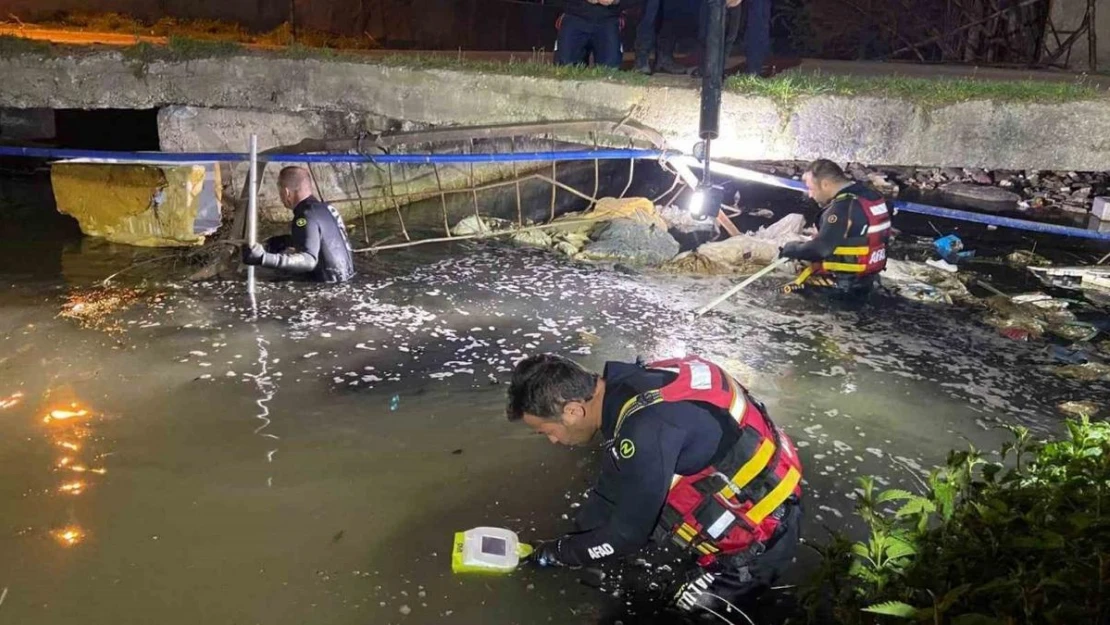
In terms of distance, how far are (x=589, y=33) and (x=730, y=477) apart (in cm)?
671

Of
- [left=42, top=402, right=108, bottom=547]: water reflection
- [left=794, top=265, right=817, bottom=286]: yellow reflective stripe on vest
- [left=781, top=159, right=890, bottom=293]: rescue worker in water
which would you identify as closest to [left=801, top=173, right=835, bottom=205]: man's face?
[left=781, top=159, right=890, bottom=293]: rescue worker in water

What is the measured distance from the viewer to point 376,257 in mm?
7922

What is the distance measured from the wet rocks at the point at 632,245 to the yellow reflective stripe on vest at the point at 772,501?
4.99 meters

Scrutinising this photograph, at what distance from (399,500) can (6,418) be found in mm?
2351

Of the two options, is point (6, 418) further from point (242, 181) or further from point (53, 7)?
point (53, 7)

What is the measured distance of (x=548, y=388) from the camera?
3010mm

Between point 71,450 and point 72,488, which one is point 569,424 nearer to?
point 72,488

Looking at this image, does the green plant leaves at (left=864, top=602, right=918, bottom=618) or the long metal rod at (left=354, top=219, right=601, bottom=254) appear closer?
the green plant leaves at (left=864, top=602, right=918, bottom=618)

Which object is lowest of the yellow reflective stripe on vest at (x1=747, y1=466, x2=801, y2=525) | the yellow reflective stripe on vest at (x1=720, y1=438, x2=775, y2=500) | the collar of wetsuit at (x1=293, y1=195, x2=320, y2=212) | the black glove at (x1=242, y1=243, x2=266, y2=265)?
the yellow reflective stripe on vest at (x1=747, y1=466, x2=801, y2=525)

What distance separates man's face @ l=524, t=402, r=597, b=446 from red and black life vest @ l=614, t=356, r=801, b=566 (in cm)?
14

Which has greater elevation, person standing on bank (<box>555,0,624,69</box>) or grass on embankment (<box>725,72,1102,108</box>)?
person standing on bank (<box>555,0,624,69</box>)

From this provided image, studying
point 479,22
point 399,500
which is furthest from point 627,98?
point 479,22

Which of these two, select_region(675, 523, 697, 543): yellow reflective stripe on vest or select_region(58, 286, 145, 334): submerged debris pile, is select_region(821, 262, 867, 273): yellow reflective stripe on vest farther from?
select_region(58, 286, 145, 334): submerged debris pile

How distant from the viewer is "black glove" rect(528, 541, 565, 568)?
11.0 feet
